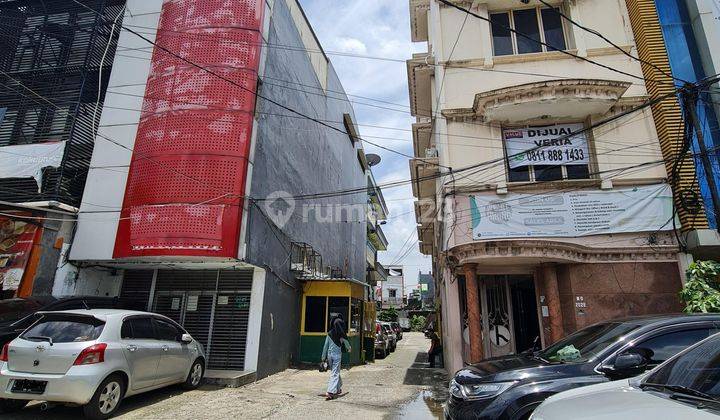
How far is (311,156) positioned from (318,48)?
18.7 ft

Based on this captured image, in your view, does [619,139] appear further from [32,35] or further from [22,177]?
[32,35]

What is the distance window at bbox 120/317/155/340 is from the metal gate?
3548 millimetres

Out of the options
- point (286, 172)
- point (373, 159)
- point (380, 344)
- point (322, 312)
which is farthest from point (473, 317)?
point (373, 159)

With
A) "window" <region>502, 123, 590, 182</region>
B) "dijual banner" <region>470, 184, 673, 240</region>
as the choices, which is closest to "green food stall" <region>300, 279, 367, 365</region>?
"dijual banner" <region>470, 184, 673, 240</region>

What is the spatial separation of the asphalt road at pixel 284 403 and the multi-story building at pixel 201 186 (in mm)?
1853

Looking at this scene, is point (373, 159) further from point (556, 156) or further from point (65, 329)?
point (65, 329)

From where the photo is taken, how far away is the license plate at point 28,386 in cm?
570

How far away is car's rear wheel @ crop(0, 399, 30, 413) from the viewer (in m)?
6.25

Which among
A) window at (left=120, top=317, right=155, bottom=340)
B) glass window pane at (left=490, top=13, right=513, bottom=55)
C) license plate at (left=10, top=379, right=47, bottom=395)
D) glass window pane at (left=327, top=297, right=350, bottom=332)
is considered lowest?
license plate at (left=10, top=379, right=47, bottom=395)

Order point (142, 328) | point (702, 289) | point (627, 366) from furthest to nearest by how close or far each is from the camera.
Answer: point (702, 289) < point (142, 328) < point (627, 366)

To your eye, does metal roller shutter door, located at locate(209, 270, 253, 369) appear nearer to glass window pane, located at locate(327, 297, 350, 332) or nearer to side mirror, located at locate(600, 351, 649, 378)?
glass window pane, located at locate(327, 297, 350, 332)

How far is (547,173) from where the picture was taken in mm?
11195

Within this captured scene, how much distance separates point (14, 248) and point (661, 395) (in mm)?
13386

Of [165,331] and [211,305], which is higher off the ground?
[211,305]
